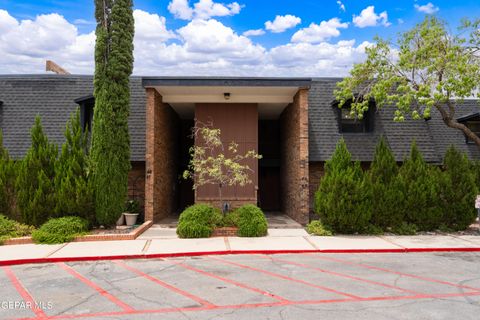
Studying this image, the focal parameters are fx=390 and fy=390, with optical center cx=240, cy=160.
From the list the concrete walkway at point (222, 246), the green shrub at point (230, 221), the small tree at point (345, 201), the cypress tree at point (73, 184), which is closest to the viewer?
the concrete walkway at point (222, 246)

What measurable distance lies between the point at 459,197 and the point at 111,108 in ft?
40.8

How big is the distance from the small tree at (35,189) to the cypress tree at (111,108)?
1.45 meters

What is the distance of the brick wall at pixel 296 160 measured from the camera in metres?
15.0

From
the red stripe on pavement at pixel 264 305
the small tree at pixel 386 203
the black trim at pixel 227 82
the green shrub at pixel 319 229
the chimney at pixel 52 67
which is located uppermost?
the chimney at pixel 52 67

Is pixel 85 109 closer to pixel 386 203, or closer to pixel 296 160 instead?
pixel 296 160

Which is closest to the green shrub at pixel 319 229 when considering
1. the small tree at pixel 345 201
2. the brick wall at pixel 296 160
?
the small tree at pixel 345 201

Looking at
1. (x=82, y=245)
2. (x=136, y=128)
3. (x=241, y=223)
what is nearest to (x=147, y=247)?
(x=82, y=245)

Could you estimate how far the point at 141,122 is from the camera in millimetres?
17203

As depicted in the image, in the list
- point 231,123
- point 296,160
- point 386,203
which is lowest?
point 386,203

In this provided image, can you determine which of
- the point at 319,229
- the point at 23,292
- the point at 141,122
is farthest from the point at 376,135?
the point at 23,292

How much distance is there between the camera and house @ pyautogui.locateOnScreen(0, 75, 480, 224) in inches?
593

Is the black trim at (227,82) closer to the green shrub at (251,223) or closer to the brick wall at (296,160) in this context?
the brick wall at (296,160)

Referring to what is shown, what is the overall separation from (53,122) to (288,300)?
14.6m

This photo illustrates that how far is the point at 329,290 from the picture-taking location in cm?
711
